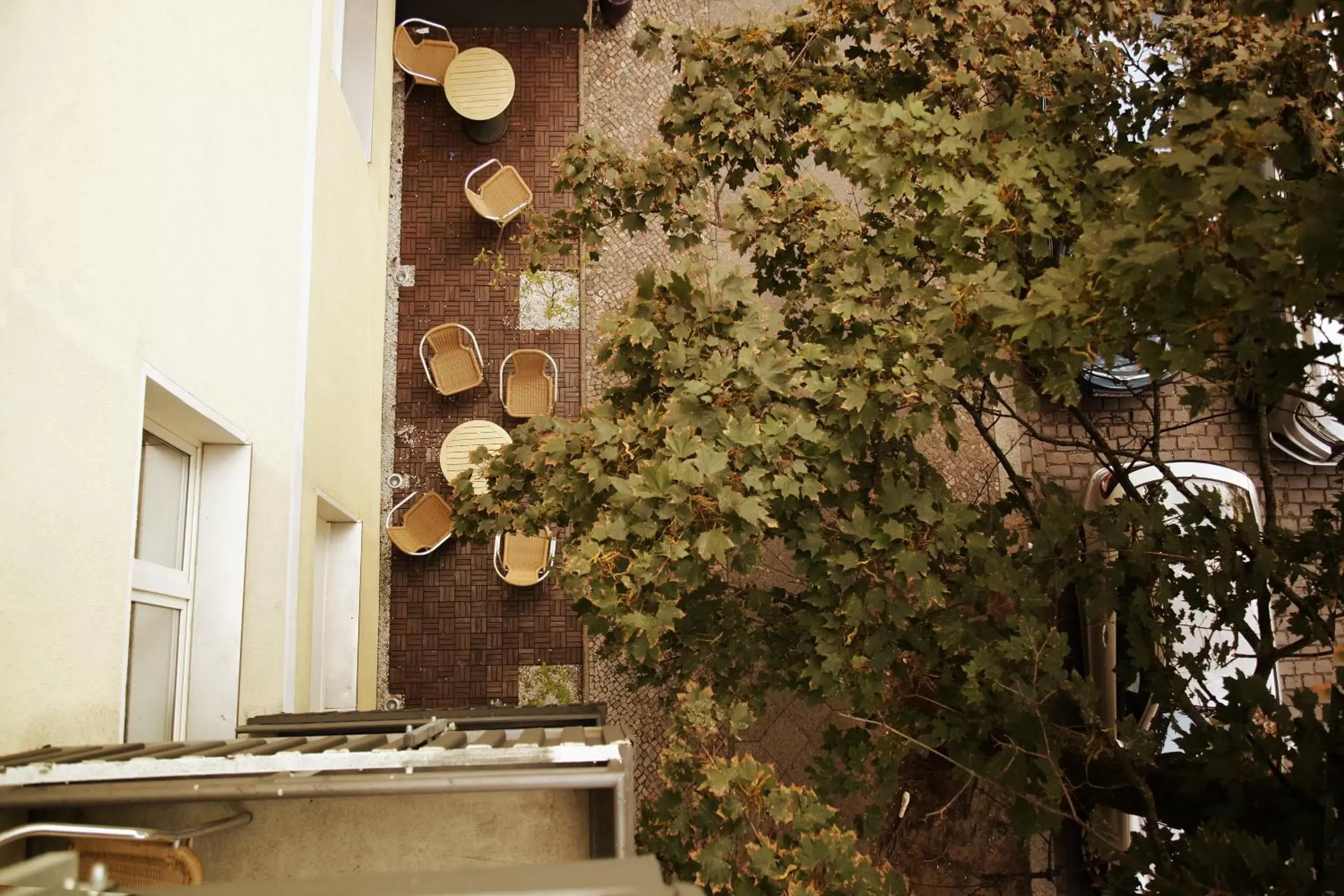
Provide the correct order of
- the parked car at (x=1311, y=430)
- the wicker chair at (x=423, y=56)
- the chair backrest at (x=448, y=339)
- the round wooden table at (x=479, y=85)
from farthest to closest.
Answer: the wicker chair at (x=423, y=56) < the round wooden table at (x=479, y=85) < the chair backrest at (x=448, y=339) < the parked car at (x=1311, y=430)

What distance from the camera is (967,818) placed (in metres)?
6.70

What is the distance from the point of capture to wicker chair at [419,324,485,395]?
22.8ft

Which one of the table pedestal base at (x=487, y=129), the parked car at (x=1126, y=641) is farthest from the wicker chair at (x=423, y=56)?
the parked car at (x=1126, y=641)

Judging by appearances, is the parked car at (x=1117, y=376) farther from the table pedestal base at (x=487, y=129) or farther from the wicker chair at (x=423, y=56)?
the wicker chair at (x=423, y=56)

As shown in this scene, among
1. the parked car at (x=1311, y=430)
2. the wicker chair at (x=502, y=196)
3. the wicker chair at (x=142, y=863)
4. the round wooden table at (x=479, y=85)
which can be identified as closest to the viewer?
the wicker chair at (x=142, y=863)

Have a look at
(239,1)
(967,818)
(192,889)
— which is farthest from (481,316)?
(192,889)

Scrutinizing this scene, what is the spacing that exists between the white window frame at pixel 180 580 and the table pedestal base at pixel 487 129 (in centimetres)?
430

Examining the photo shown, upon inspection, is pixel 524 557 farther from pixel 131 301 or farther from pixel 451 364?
pixel 131 301

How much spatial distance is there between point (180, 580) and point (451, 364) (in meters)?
3.36

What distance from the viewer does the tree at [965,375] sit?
2.71 meters

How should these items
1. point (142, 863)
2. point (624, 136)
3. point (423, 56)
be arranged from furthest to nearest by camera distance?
point (624, 136)
point (423, 56)
point (142, 863)

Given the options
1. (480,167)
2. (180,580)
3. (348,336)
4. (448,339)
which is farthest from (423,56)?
(180,580)

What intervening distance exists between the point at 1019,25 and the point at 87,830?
12.6 feet

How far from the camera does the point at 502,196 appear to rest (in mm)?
7184
